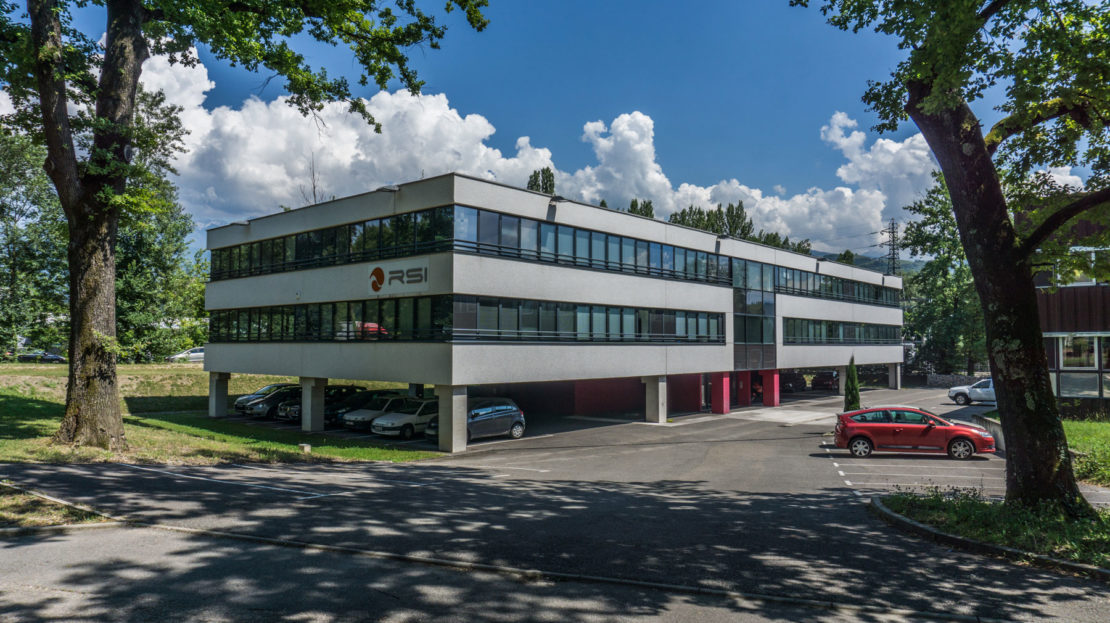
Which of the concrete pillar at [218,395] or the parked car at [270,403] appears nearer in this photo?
the parked car at [270,403]

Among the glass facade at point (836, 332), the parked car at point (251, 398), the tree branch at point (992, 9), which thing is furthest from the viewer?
the glass facade at point (836, 332)

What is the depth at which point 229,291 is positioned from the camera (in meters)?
31.3

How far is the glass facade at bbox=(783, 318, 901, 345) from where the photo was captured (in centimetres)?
4006

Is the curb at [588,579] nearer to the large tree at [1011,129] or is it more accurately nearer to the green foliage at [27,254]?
the large tree at [1011,129]

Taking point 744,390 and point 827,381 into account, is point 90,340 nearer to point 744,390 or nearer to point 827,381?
point 744,390

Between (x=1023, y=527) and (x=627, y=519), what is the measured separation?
18.2ft

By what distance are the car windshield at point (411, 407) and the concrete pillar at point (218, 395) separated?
12181 mm

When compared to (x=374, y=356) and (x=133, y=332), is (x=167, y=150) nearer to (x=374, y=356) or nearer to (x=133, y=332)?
(x=133, y=332)

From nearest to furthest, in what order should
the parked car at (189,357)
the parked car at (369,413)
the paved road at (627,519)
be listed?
1. the paved road at (627,519)
2. the parked car at (369,413)
3. the parked car at (189,357)

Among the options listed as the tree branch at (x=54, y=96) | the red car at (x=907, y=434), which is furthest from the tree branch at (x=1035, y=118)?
the tree branch at (x=54, y=96)

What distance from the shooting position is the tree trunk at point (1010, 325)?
9.49 m

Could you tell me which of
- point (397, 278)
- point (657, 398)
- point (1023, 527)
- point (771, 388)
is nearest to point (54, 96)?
point (397, 278)

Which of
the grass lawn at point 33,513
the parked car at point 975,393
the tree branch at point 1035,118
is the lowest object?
the parked car at point 975,393

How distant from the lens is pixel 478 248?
22.0 metres
